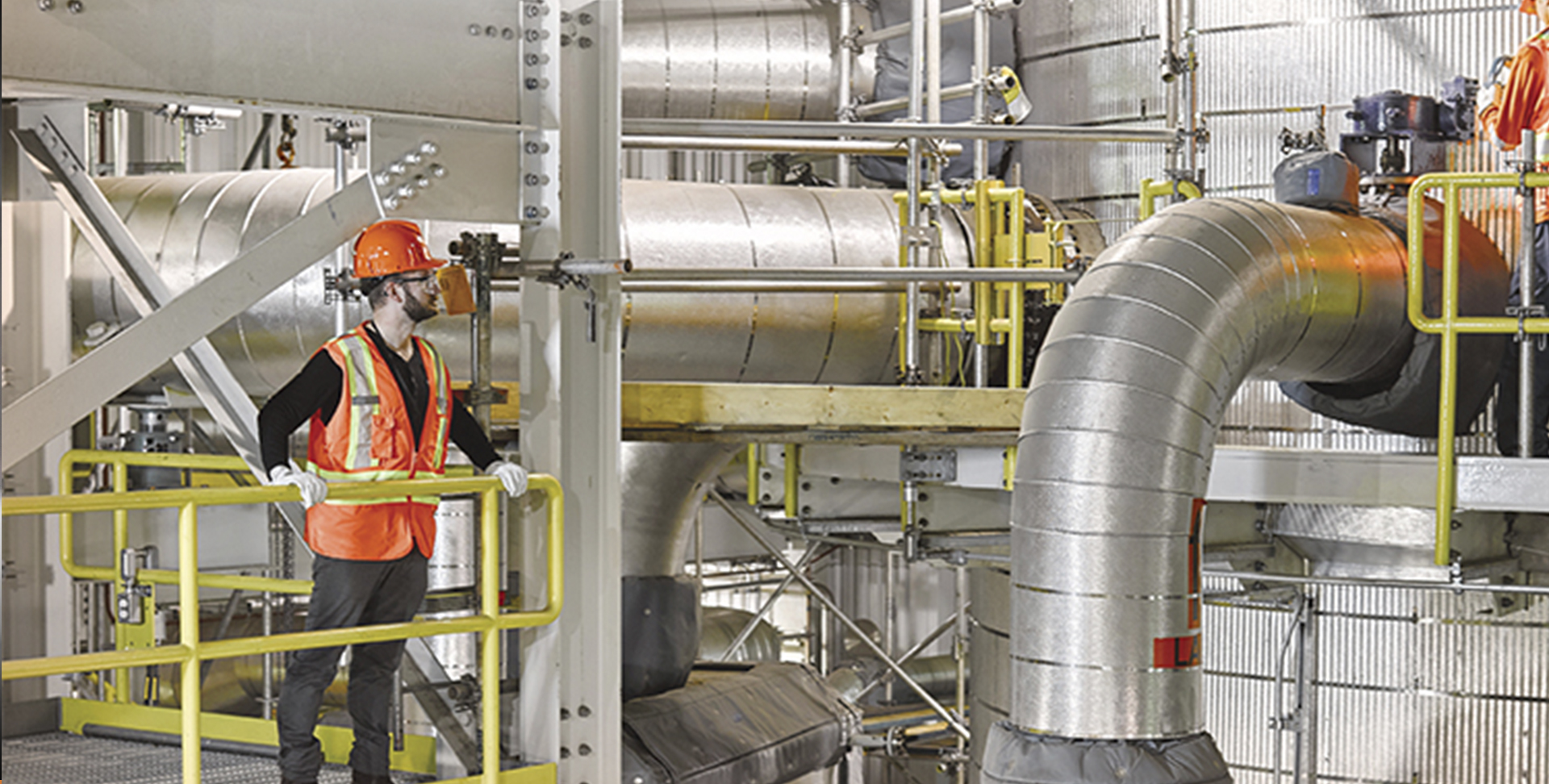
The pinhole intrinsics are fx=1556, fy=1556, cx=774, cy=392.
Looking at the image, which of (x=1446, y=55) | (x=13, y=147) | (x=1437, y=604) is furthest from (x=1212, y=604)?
(x=13, y=147)

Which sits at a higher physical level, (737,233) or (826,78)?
(826,78)

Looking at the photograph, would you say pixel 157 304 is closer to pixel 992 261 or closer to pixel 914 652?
pixel 992 261

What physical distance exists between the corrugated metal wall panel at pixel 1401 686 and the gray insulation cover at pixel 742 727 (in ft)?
7.34

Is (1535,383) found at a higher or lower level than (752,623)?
higher

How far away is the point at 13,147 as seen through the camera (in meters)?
6.33

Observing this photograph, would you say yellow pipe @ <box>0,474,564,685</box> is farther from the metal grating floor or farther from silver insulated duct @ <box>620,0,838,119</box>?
silver insulated duct @ <box>620,0,838,119</box>

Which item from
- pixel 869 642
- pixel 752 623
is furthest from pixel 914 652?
pixel 752 623

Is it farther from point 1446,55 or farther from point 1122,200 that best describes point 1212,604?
point 1446,55

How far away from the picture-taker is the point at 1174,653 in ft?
17.8

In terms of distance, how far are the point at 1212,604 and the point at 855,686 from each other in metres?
4.47

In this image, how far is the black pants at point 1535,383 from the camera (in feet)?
21.7

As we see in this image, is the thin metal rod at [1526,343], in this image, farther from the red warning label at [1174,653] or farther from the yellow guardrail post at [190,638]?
the yellow guardrail post at [190,638]

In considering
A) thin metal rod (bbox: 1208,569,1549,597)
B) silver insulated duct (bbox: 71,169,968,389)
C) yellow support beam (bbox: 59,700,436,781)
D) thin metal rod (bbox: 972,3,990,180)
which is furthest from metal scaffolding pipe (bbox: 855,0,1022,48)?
yellow support beam (bbox: 59,700,436,781)

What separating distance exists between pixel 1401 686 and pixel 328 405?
20.6 feet
